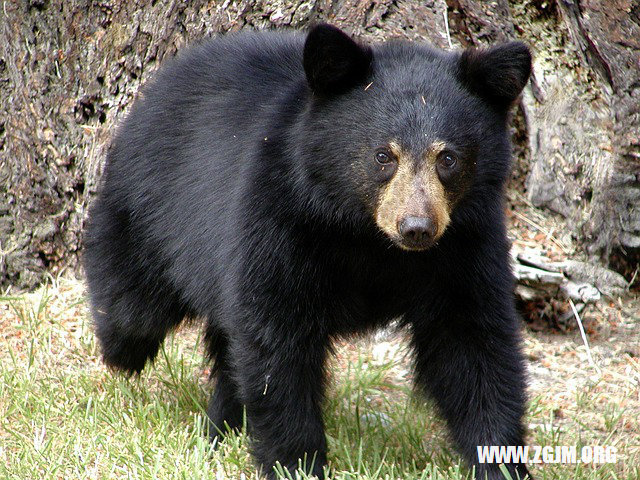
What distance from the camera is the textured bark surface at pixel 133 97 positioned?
6.05 m

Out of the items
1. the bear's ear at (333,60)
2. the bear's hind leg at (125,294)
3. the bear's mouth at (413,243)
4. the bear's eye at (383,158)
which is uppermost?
the bear's ear at (333,60)

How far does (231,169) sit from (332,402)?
4.74ft

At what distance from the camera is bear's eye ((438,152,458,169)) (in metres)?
4.02

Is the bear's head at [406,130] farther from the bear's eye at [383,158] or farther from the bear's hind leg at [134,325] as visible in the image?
the bear's hind leg at [134,325]

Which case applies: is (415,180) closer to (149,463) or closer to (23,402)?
(149,463)

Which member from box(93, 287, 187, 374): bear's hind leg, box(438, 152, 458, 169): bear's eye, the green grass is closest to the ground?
the green grass

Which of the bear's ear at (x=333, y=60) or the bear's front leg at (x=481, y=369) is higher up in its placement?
the bear's ear at (x=333, y=60)

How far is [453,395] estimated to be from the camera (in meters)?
4.42

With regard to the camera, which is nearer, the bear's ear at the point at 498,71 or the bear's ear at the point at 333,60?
the bear's ear at the point at 333,60

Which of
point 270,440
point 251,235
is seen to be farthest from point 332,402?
point 251,235

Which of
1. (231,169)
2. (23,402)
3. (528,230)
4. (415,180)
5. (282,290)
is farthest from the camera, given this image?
(528,230)

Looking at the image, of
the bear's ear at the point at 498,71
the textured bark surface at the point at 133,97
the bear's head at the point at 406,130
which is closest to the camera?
the bear's head at the point at 406,130

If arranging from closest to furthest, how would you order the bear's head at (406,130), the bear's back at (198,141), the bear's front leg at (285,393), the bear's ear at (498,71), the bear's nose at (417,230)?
the bear's nose at (417,230) → the bear's head at (406,130) → the bear's ear at (498,71) → the bear's front leg at (285,393) → the bear's back at (198,141)

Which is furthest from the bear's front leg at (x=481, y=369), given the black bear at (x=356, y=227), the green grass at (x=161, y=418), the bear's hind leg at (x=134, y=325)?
the bear's hind leg at (x=134, y=325)
